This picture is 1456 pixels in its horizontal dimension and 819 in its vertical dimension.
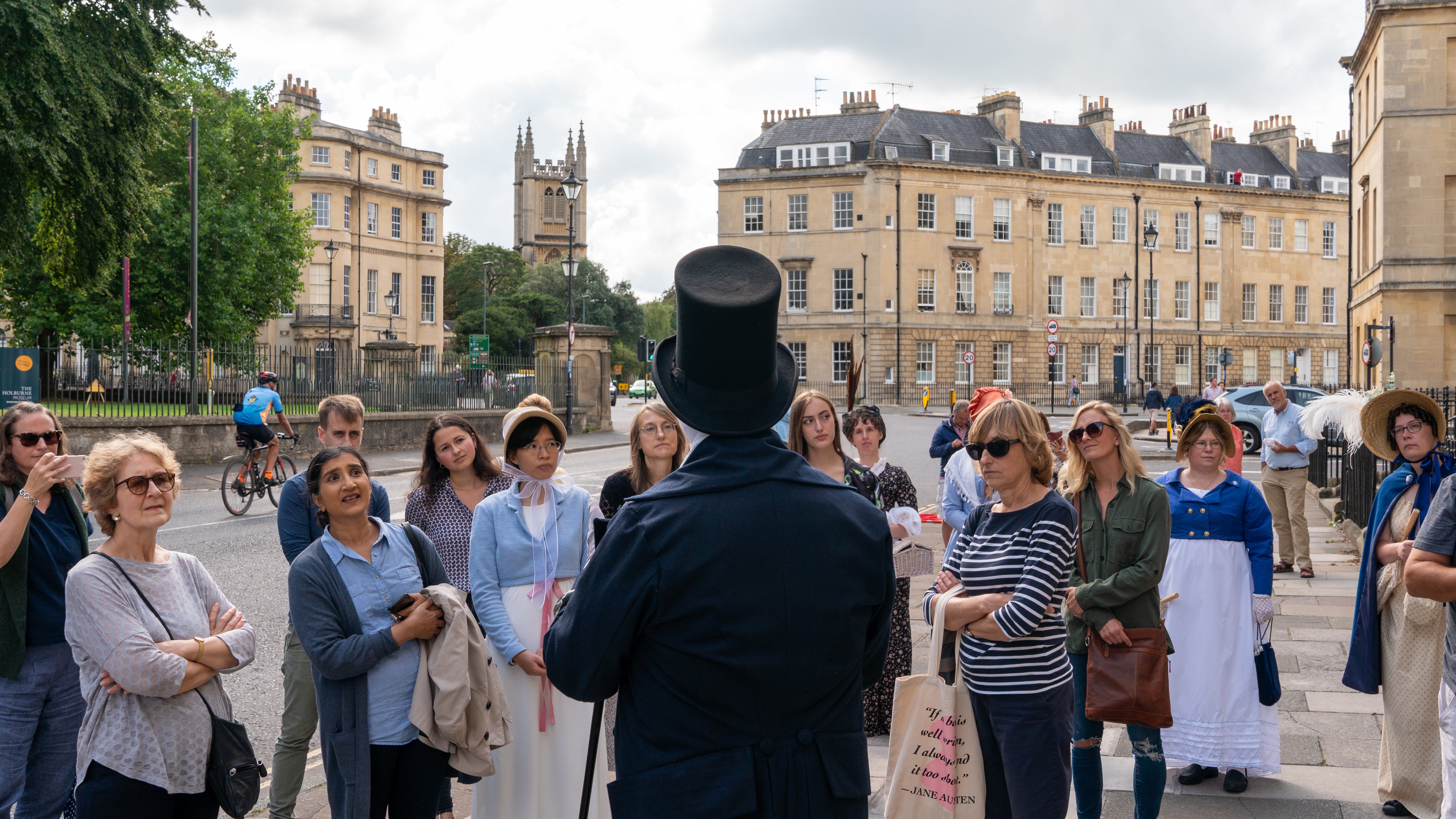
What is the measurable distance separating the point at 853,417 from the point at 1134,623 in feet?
9.09

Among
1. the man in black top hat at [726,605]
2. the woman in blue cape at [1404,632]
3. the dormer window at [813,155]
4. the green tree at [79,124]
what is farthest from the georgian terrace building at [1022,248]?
the man in black top hat at [726,605]

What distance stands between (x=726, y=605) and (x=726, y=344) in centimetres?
54

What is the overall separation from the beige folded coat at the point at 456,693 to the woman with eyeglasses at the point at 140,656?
1.94ft

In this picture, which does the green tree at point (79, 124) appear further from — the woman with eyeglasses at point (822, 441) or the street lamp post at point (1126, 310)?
the street lamp post at point (1126, 310)

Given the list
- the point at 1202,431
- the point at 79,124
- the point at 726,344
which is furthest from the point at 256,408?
the point at 726,344

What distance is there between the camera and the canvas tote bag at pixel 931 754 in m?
3.62

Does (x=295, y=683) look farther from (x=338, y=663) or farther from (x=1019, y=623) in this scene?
(x=1019, y=623)

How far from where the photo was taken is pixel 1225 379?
59812mm

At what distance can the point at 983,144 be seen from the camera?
59750 mm

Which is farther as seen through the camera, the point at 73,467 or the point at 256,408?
the point at 256,408

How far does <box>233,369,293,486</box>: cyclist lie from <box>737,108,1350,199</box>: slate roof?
46.4 metres

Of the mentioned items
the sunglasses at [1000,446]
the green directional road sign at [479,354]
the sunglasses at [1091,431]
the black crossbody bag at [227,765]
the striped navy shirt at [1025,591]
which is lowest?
the black crossbody bag at [227,765]

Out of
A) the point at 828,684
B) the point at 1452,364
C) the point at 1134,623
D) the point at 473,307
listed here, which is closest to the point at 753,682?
the point at 828,684

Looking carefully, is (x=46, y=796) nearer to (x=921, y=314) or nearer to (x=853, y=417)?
(x=853, y=417)
